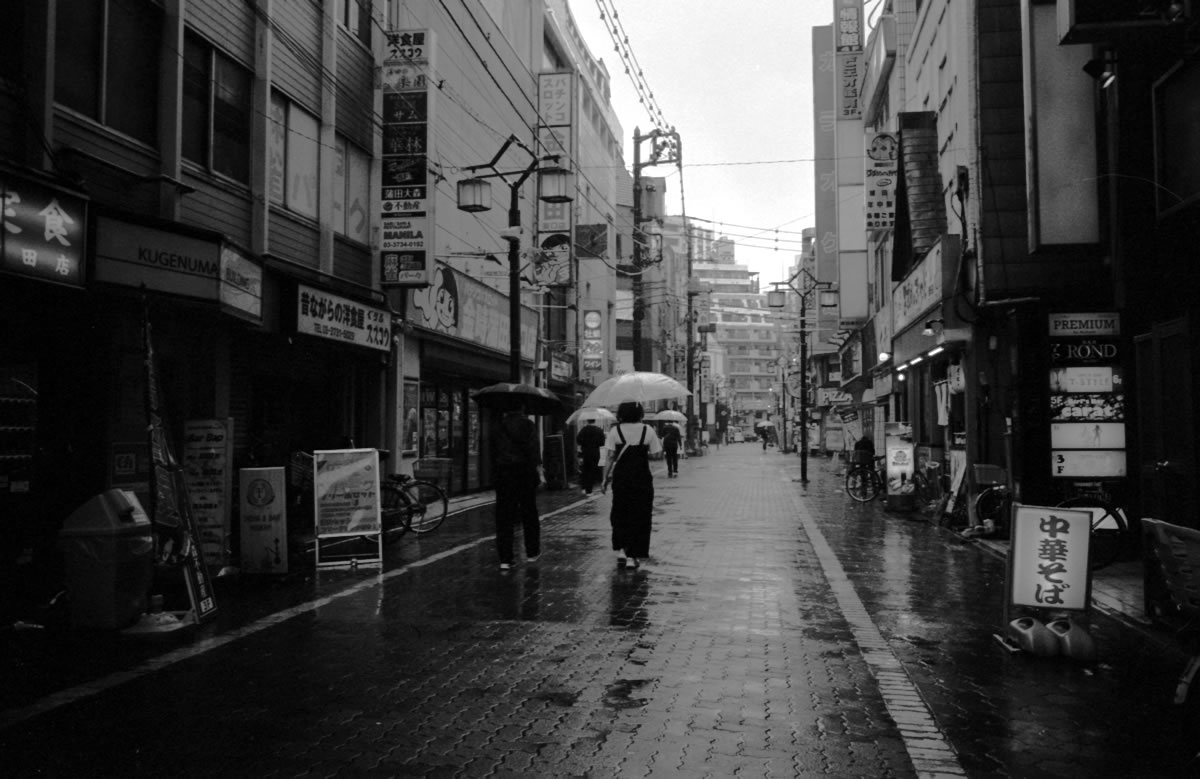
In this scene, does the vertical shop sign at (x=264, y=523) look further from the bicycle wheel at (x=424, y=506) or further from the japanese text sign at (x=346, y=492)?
the bicycle wheel at (x=424, y=506)

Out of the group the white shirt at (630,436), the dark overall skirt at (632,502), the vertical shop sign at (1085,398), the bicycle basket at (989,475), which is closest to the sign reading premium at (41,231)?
the white shirt at (630,436)

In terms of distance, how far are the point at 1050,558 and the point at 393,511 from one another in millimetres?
8755

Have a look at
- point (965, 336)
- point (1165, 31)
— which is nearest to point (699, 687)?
point (1165, 31)

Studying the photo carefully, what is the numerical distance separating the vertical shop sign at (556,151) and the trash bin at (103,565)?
2221cm

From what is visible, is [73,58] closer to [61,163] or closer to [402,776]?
[61,163]

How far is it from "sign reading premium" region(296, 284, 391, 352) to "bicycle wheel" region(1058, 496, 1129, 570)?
1011cm

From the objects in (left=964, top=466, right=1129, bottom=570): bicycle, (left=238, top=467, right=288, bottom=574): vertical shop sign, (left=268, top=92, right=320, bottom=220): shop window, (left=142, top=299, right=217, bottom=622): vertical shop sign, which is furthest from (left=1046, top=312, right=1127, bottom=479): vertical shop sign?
(left=268, top=92, right=320, bottom=220): shop window

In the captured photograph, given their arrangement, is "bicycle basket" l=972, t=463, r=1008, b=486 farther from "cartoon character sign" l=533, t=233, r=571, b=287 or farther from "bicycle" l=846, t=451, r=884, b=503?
"cartoon character sign" l=533, t=233, r=571, b=287

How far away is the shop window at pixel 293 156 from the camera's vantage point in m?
14.7

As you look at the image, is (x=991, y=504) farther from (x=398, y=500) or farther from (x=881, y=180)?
(x=881, y=180)

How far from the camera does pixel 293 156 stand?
50.2 ft

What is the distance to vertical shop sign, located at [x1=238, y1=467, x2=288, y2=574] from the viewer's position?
1045 cm

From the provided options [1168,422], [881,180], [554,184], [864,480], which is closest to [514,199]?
[554,184]

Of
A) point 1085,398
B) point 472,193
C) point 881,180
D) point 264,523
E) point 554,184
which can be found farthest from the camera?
point 881,180
